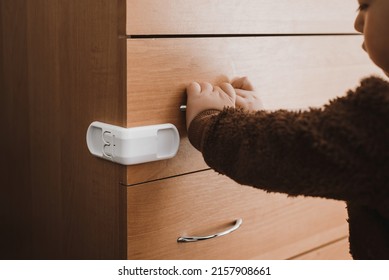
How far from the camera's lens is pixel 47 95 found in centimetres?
86

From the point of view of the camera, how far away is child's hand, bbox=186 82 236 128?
765mm

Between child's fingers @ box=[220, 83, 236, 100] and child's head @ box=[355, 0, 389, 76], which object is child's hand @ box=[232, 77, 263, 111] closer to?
child's fingers @ box=[220, 83, 236, 100]

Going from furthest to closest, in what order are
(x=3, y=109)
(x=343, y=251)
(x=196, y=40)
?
(x=343, y=251) < (x=3, y=109) < (x=196, y=40)

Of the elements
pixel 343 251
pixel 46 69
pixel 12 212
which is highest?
pixel 46 69

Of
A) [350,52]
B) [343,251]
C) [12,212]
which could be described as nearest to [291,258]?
[343,251]

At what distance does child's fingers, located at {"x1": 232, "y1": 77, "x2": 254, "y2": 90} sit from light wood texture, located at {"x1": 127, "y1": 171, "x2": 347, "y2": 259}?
13 cm

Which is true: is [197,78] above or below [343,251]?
above

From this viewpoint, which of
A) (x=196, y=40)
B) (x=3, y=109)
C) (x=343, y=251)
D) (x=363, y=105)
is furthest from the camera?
(x=343, y=251)

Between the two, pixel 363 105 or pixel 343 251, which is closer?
pixel 363 105

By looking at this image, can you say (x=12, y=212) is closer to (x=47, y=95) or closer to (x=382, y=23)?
(x=47, y=95)

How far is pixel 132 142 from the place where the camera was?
0.73 m

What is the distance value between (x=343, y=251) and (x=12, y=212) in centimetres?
62

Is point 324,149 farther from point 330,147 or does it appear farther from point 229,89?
point 229,89

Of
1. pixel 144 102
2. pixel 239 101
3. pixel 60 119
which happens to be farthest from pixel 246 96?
pixel 60 119
